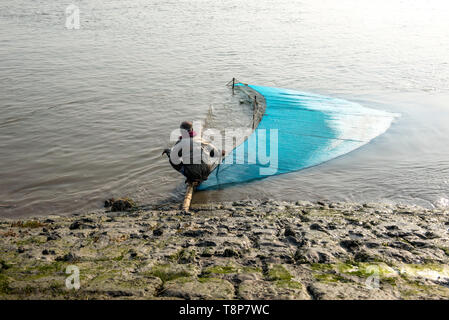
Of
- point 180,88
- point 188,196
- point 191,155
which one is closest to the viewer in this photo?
point 188,196

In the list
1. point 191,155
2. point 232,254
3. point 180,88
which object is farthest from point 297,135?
point 180,88

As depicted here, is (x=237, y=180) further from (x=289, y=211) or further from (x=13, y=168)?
(x=13, y=168)

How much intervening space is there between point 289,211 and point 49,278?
4198 millimetres

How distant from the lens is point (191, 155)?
742cm

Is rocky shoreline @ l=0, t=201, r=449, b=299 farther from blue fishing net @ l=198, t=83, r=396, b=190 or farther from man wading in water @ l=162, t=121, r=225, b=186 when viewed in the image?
blue fishing net @ l=198, t=83, r=396, b=190

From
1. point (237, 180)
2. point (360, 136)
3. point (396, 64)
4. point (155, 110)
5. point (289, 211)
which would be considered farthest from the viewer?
point (396, 64)

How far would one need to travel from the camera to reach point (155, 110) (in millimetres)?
12586

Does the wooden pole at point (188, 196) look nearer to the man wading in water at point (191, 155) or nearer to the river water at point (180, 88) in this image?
the man wading in water at point (191, 155)

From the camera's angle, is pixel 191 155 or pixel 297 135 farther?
pixel 297 135

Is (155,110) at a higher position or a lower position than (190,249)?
higher

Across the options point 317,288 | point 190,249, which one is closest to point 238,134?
point 190,249

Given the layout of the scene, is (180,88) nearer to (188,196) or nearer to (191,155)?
(191,155)

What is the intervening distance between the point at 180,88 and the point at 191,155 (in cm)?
786

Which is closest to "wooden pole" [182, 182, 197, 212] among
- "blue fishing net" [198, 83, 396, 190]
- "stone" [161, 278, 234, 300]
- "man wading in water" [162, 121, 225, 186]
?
"man wading in water" [162, 121, 225, 186]
